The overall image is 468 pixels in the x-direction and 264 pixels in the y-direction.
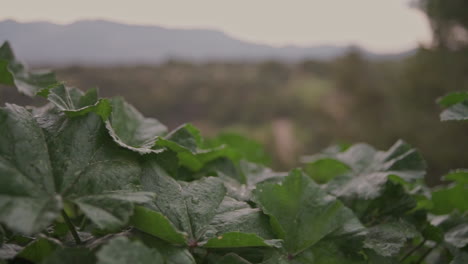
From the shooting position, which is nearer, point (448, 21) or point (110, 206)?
point (110, 206)

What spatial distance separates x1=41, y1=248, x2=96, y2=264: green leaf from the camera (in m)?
0.34

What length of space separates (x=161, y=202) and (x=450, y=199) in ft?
1.57

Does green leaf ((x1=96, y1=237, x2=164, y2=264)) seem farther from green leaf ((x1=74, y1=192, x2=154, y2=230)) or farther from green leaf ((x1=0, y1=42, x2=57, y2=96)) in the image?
green leaf ((x1=0, y1=42, x2=57, y2=96))

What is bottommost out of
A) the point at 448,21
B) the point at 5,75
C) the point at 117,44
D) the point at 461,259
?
the point at 117,44

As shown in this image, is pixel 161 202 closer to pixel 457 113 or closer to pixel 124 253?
pixel 124 253

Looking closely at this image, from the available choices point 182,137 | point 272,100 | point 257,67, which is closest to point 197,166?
point 182,137

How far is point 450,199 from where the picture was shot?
672 mm

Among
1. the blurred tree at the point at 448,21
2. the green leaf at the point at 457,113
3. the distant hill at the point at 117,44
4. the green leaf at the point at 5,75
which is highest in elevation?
the blurred tree at the point at 448,21

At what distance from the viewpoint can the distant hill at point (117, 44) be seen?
95 centimetres

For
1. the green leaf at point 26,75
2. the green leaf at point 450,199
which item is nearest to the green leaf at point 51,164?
the green leaf at point 26,75

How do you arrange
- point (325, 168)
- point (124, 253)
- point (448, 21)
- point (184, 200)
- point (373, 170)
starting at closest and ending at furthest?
point (124, 253) → point (184, 200) → point (373, 170) → point (325, 168) → point (448, 21)

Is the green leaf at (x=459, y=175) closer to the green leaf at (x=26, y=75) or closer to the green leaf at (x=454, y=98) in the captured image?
the green leaf at (x=454, y=98)

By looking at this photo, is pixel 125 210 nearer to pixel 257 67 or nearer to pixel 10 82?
pixel 10 82

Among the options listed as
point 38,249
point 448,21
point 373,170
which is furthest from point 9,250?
point 448,21
